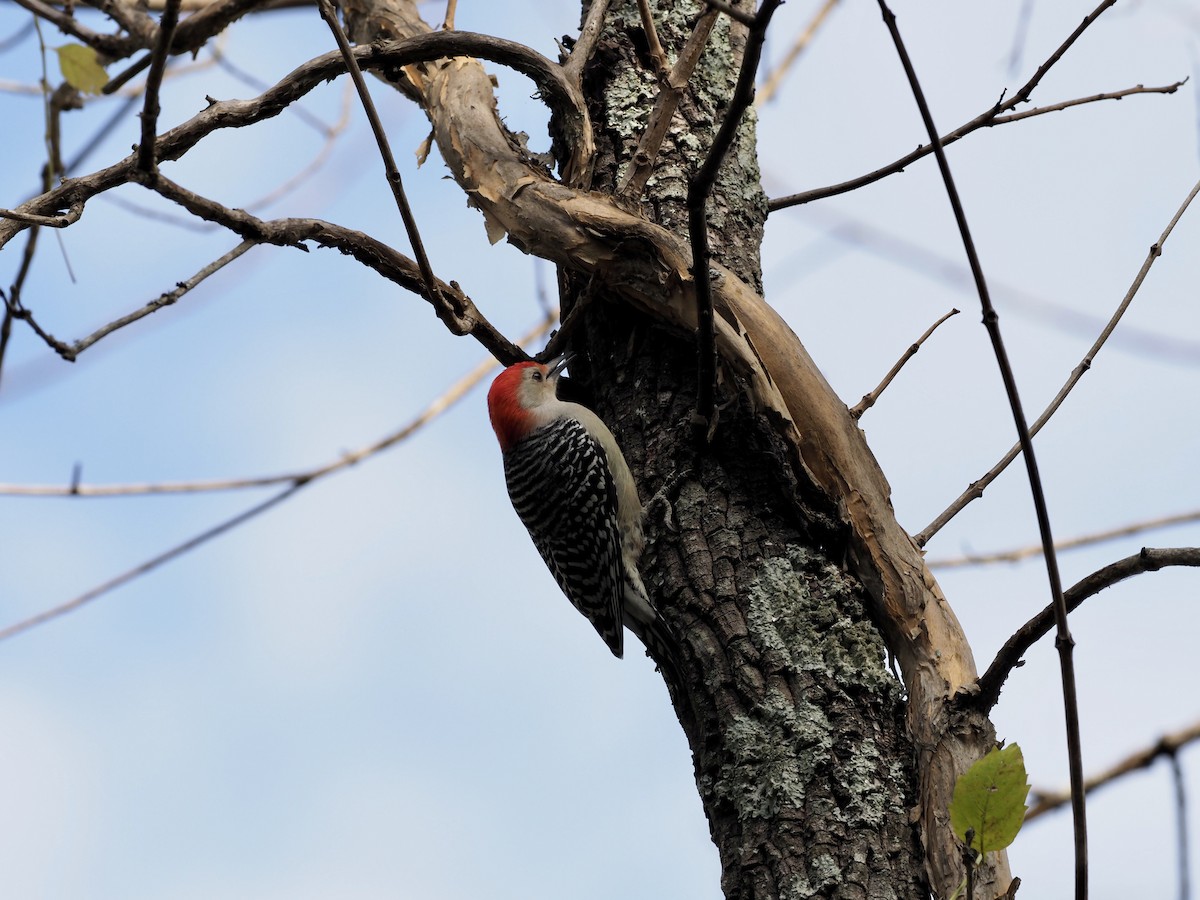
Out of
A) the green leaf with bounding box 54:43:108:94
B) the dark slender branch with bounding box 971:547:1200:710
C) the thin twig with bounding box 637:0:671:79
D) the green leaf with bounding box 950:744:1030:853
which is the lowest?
the green leaf with bounding box 950:744:1030:853

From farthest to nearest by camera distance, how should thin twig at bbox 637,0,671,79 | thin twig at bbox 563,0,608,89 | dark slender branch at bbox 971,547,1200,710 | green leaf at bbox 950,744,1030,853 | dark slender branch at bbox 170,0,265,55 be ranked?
dark slender branch at bbox 170,0,265,55
thin twig at bbox 563,0,608,89
thin twig at bbox 637,0,671,79
dark slender branch at bbox 971,547,1200,710
green leaf at bbox 950,744,1030,853

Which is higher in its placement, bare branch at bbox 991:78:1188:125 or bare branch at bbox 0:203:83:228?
bare branch at bbox 991:78:1188:125

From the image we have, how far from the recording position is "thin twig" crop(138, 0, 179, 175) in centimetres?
225

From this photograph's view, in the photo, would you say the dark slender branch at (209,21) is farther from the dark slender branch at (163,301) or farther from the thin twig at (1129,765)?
the thin twig at (1129,765)

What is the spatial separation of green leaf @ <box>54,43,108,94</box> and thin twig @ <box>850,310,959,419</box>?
241cm

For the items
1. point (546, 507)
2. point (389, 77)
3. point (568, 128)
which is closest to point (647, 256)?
point (568, 128)

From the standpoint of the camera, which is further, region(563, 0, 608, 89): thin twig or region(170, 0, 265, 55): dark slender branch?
region(170, 0, 265, 55): dark slender branch

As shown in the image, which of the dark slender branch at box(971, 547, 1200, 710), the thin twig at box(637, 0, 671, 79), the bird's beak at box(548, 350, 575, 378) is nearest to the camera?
the dark slender branch at box(971, 547, 1200, 710)

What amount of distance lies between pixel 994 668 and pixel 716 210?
6.18 ft

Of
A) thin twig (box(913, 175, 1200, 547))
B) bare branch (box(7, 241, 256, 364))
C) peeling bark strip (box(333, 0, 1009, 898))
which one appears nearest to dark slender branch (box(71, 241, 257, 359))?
bare branch (box(7, 241, 256, 364))

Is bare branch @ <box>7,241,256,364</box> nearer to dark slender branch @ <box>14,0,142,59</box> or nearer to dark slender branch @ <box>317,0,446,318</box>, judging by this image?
dark slender branch @ <box>317,0,446,318</box>

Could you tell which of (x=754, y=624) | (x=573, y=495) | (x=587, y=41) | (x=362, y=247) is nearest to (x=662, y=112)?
(x=587, y=41)

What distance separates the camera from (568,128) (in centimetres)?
422

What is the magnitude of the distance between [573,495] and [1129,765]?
340 cm
